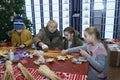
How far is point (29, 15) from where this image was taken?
454 cm

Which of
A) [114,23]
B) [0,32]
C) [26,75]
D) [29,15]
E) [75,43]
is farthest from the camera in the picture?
[29,15]

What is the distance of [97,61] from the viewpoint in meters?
1.73

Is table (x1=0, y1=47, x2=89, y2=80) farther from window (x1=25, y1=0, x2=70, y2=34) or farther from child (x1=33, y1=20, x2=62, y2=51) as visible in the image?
window (x1=25, y1=0, x2=70, y2=34)

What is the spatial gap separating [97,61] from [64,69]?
15.1 inches

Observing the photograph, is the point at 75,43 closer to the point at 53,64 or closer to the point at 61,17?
the point at 53,64

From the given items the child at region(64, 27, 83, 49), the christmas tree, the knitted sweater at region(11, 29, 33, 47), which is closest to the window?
the christmas tree

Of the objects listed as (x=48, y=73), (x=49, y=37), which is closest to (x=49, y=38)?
(x=49, y=37)

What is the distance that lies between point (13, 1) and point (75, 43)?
5.91 feet

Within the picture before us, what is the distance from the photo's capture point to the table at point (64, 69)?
1413 millimetres

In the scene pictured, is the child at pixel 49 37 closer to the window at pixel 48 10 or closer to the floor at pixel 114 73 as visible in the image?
the floor at pixel 114 73

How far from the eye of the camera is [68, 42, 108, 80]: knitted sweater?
1708mm

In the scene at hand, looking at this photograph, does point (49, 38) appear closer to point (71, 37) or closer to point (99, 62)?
point (71, 37)

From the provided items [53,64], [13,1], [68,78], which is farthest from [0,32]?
[68,78]

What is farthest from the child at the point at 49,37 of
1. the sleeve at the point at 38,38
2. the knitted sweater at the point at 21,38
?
the knitted sweater at the point at 21,38
